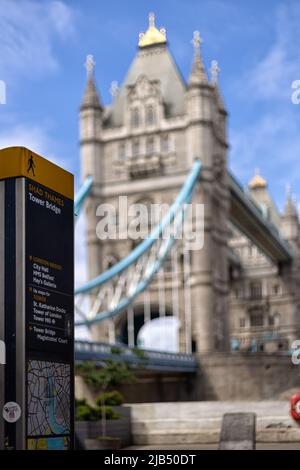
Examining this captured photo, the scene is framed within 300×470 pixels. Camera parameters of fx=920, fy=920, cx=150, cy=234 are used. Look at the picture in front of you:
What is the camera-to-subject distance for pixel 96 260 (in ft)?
199

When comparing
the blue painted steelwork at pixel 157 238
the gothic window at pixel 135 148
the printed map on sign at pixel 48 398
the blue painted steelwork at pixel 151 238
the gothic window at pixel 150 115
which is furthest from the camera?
the gothic window at pixel 150 115

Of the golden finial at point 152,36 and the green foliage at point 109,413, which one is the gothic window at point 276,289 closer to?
the golden finial at point 152,36

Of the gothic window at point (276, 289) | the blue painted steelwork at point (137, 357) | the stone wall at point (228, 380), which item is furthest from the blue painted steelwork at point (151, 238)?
the gothic window at point (276, 289)

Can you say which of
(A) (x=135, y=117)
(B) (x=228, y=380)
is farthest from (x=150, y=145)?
(B) (x=228, y=380)

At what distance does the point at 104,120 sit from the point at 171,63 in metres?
6.08

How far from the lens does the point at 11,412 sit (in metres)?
10.7

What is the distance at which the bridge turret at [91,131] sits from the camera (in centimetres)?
6191

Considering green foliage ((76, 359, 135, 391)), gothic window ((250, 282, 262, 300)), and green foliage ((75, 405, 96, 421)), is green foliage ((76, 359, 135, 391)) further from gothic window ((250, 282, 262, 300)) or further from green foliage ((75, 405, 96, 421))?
gothic window ((250, 282, 262, 300))

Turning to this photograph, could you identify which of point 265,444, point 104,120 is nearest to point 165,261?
point 104,120

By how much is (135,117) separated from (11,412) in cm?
5269

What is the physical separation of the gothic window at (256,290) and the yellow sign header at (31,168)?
231 feet

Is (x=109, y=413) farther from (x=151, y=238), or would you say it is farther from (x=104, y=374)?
(x=151, y=238)

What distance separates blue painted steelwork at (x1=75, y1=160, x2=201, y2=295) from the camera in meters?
50.9
